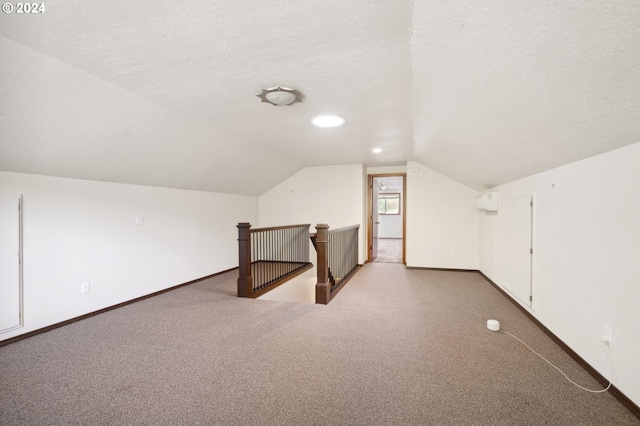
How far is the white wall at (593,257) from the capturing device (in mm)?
1601

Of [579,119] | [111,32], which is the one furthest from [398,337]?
[111,32]

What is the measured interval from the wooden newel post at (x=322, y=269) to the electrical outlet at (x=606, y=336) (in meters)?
2.45

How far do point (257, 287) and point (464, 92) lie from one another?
3502mm

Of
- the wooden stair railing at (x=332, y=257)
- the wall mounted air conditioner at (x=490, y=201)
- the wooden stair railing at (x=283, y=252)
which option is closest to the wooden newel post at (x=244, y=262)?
the wooden stair railing at (x=332, y=257)

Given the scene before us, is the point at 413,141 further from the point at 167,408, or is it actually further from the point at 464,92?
the point at 167,408

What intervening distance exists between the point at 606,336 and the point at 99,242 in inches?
186

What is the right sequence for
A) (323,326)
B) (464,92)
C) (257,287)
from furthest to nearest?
(257,287), (323,326), (464,92)

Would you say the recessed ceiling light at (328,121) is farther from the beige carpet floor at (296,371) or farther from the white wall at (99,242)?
the white wall at (99,242)

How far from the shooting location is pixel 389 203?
12039 mm

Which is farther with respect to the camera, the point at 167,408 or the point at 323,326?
the point at 323,326

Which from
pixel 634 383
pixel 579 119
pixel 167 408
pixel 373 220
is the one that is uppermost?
pixel 579 119

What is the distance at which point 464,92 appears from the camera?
194cm

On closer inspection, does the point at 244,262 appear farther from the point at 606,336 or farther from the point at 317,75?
the point at 606,336

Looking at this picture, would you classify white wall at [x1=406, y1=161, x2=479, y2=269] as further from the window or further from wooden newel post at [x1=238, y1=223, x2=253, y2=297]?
the window
